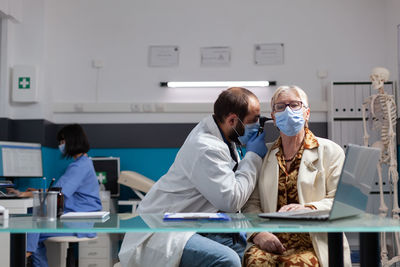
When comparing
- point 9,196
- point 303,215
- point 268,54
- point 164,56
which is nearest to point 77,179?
point 9,196

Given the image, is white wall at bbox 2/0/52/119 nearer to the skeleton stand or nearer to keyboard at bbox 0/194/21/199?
keyboard at bbox 0/194/21/199

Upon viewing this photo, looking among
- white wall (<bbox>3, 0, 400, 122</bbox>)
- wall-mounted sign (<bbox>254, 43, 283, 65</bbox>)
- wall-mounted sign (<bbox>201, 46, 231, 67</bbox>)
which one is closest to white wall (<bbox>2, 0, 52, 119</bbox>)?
white wall (<bbox>3, 0, 400, 122</bbox>)

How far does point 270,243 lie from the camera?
224 cm

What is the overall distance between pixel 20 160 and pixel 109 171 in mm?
993

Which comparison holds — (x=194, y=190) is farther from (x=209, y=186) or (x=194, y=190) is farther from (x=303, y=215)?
(x=303, y=215)

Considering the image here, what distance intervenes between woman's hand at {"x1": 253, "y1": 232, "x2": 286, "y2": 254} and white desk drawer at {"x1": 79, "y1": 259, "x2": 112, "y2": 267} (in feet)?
10.6

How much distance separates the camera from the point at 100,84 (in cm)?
616

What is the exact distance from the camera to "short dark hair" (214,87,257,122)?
246 cm

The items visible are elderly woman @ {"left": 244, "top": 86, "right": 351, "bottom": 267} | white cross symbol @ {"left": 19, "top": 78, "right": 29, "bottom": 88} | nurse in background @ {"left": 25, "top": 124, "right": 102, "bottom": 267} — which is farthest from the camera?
white cross symbol @ {"left": 19, "top": 78, "right": 29, "bottom": 88}

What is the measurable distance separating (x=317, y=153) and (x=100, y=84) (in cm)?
412

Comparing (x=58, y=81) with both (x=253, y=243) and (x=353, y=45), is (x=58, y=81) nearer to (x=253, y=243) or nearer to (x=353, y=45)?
(x=353, y=45)

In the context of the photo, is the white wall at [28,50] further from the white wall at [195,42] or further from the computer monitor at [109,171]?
the computer monitor at [109,171]

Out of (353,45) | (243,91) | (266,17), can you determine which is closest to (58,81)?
(266,17)

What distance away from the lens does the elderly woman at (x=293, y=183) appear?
7.23ft
